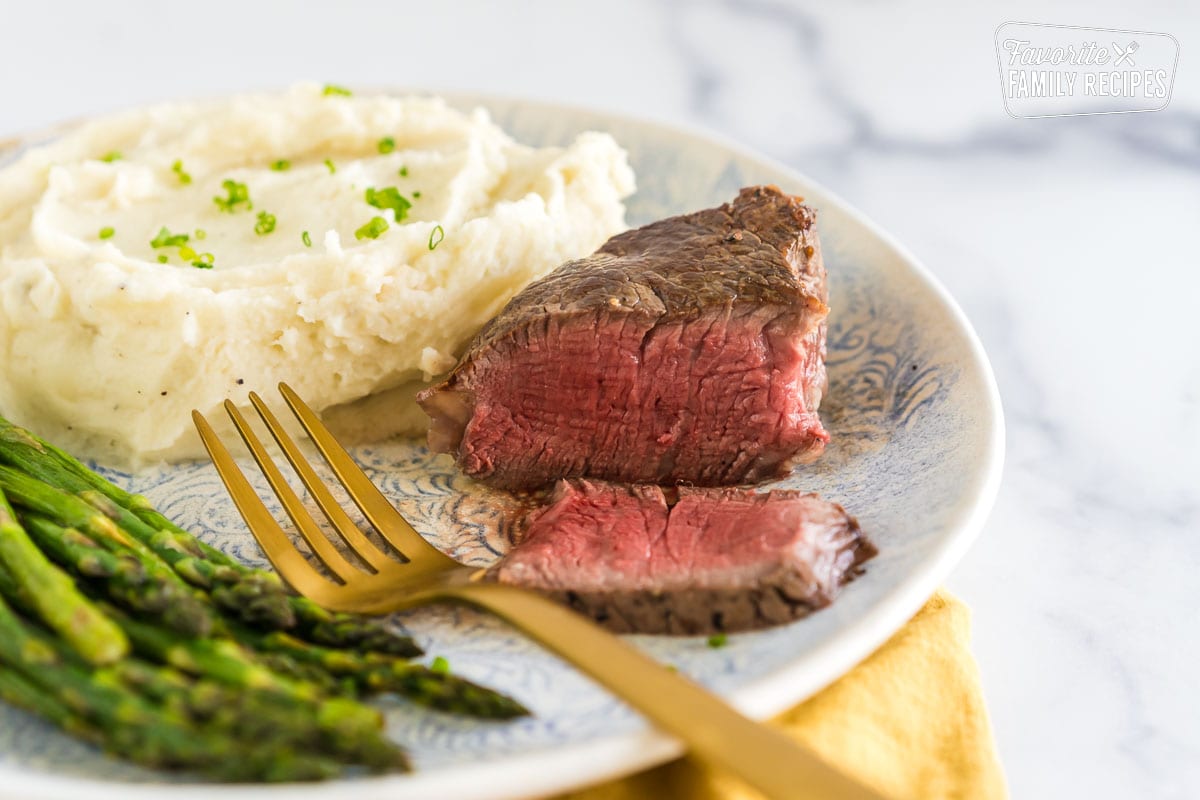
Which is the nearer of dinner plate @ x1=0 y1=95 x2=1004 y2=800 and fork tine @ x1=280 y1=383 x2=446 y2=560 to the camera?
dinner plate @ x1=0 y1=95 x2=1004 y2=800

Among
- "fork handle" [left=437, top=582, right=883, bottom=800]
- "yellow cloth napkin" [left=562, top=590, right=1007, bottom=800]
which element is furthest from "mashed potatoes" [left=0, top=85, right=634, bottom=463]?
"yellow cloth napkin" [left=562, top=590, right=1007, bottom=800]

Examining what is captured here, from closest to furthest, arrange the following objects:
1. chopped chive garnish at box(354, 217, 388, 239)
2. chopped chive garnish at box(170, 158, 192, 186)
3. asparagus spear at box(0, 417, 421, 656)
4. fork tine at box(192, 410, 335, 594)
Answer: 1. asparagus spear at box(0, 417, 421, 656)
2. fork tine at box(192, 410, 335, 594)
3. chopped chive garnish at box(354, 217, 388, 239)
4. chopped chive garnish at box(170, 158, 192, 186)

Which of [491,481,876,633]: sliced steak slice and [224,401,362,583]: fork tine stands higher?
[491,481,876,633]: sliced steak slice

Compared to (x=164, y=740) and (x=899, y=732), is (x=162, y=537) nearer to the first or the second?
(x=164, y=740)

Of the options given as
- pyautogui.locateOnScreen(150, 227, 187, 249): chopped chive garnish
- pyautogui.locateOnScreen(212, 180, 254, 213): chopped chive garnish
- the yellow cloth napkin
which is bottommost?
the yellow cloth napkin

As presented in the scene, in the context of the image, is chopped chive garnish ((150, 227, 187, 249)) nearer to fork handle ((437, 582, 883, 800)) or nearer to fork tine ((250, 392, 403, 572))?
fork tine ((250, 392, 403, 572))

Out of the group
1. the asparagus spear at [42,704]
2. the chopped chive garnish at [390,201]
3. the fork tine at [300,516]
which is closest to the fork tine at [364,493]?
the fork tine at [300,516]

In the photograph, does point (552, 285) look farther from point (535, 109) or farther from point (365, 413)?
point (535, 109)

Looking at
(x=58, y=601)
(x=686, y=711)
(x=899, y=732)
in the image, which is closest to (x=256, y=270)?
(x=58, y=601)
